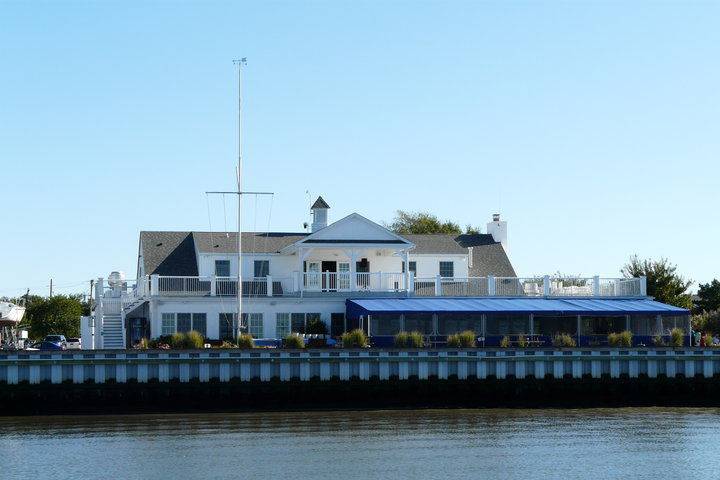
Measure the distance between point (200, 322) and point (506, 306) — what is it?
13622 millimetres

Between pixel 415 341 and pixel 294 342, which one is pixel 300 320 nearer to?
pixel 294 342

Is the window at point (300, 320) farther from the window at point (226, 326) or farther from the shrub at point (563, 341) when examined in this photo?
the shrub at point (563, 341)

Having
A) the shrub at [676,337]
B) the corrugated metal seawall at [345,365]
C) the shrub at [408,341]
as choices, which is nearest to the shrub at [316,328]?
the shrub at [408,341]

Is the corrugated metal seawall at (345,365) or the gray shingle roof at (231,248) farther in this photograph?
the gray shingle roof at (231,248)

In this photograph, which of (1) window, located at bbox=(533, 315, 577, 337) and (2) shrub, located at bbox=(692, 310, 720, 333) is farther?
(2) shrub, located at bbox=(692, 310, 720, 333)

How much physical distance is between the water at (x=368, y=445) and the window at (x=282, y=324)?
10.6 meters

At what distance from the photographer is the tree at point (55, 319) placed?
9794 cm

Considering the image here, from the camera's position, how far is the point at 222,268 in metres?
60.2

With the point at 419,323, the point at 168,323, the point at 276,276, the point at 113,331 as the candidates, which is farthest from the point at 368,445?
the point at 113,331

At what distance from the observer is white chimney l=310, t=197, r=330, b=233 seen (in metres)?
63.1

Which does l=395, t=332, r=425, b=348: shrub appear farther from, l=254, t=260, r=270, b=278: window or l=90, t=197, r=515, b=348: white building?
l=254, t=260, r=270, b=278: window

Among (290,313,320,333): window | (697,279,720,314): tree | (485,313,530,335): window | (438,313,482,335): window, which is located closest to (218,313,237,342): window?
(290,313,320,333): window

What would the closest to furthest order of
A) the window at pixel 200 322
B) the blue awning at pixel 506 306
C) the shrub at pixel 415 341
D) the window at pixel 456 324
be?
the shrub at pixel 415 341
the blue awning at pixel 506 306
the window at pixel 200 322
the window at pixel 456 324

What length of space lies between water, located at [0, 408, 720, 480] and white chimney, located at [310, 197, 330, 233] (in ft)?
60.2
